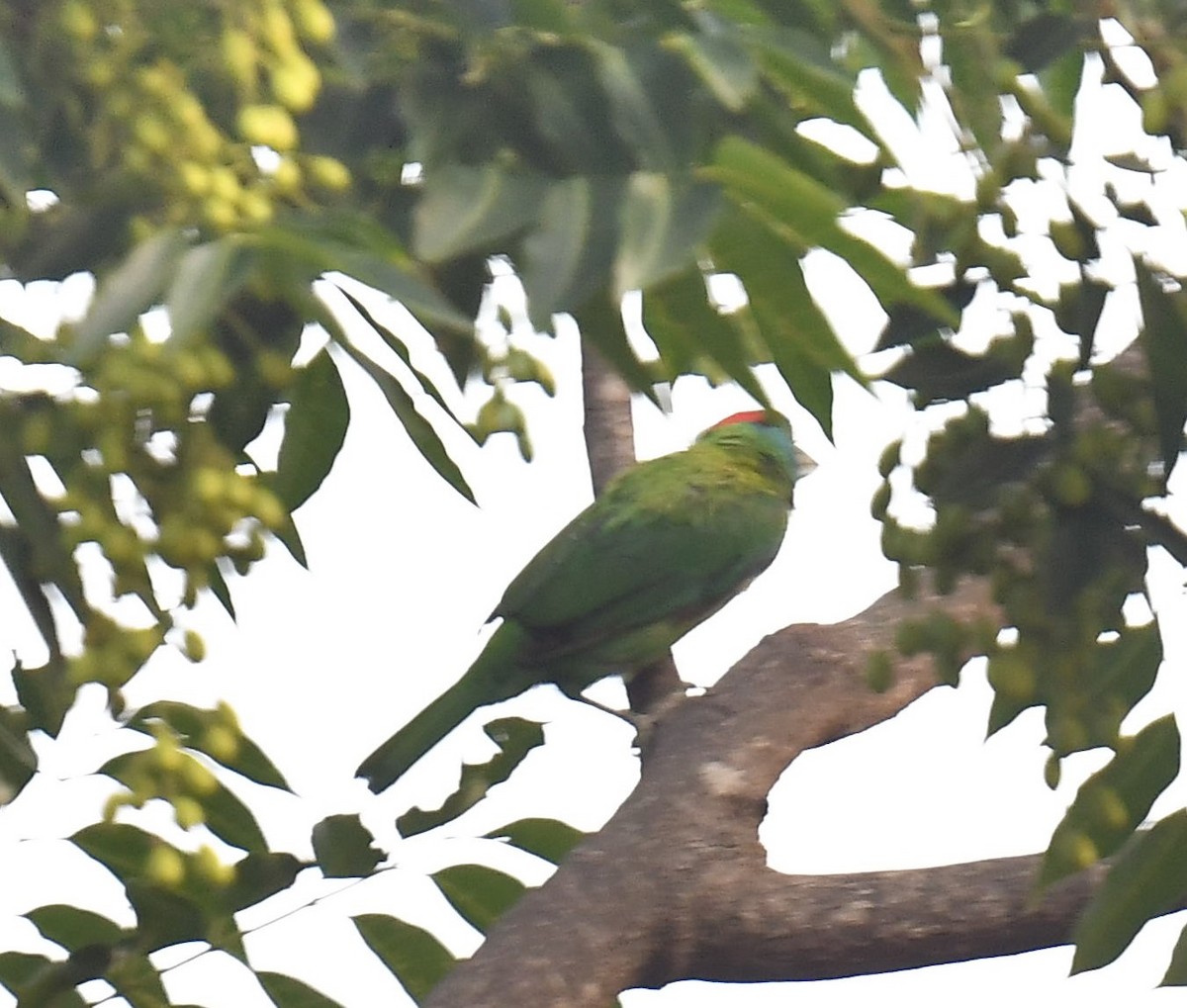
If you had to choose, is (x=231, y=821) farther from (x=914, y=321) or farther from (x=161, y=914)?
(x=914, y=321)

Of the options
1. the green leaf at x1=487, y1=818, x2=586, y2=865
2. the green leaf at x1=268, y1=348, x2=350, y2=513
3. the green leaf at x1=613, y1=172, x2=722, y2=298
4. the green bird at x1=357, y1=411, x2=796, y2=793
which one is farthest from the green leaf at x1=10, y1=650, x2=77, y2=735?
the green bird at x1=357, y1=411, x2=796, y2=793

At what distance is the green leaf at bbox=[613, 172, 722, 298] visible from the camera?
789 millimetres

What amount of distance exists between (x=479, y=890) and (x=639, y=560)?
2.51 feet

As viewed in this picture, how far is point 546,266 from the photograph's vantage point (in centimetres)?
81

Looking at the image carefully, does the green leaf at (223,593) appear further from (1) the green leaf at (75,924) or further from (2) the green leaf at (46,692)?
(1) the green leaf at (75,924)

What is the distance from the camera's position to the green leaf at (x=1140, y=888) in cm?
117

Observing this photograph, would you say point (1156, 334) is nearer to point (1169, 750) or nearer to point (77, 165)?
point (1169, 750)

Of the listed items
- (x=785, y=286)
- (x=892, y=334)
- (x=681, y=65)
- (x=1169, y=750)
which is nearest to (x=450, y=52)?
(x=681, y=65)

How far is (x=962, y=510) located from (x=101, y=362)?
0.56 meters

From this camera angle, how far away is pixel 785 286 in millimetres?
880

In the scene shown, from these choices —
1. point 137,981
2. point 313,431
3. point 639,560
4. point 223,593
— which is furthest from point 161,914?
point 639,560

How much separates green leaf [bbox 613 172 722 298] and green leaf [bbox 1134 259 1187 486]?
1.06ft

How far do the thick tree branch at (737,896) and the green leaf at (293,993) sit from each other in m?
0.16

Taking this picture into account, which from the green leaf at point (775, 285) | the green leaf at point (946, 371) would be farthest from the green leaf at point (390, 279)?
the green leaf at point (946, 371)
